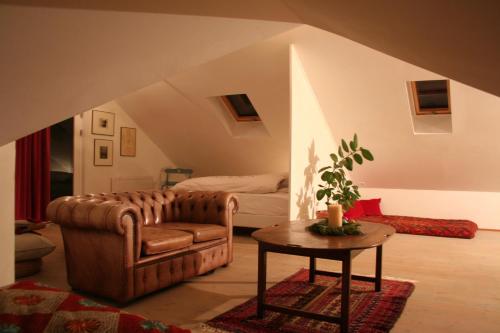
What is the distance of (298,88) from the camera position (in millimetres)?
4984

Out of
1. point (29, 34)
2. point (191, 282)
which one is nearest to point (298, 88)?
point (191, 282)

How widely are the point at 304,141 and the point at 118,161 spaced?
11.2 feet

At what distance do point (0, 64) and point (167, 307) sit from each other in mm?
1835

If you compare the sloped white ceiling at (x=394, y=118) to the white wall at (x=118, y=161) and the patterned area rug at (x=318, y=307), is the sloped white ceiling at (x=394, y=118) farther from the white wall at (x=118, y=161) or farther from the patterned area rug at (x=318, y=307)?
the white wall at (x=118, y=161)

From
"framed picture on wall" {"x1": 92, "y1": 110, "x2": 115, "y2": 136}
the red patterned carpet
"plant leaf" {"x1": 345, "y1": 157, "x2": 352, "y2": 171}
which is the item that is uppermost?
"framed picture on wall" {"x1": 92, "y1": 110, "x2": 115, "y2": 136}

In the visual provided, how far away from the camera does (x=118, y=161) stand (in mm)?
6910

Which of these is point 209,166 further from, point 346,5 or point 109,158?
point 346,5

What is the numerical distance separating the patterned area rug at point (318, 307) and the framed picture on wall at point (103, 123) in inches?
172

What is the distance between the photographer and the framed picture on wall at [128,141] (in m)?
6.96

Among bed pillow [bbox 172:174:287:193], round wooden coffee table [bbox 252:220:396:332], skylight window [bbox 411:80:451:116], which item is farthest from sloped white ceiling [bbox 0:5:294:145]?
bed pillow [bbox 172:174:287:193]

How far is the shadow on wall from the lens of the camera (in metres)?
5.07

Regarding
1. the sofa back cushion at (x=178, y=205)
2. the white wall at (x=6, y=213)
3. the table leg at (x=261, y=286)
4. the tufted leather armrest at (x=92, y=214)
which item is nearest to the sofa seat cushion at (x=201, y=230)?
the sofa back cushion at (x=178, y=205)

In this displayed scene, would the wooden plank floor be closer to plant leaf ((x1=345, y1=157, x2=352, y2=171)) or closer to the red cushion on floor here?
the red cushion on floor

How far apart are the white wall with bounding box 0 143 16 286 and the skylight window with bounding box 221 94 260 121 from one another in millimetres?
3990
